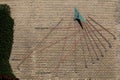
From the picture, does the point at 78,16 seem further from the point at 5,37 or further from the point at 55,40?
the point at 5,37

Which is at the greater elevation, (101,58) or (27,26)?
(27,26)

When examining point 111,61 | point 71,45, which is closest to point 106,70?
point 111,61

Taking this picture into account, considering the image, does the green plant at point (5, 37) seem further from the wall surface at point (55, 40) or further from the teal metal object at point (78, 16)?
the teal metal object at point (78, 16)

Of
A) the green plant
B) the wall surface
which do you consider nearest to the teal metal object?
the wall surface

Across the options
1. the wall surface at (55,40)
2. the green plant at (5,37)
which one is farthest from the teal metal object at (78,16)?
the green plant at (5,37)

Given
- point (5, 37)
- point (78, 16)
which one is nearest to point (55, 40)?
point (78, 16)

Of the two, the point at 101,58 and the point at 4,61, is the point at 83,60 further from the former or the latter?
the point at 4,61

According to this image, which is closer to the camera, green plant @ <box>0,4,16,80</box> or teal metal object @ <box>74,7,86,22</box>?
green plant @ <box>0,4,16,80</box>

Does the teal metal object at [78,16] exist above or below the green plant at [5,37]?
above

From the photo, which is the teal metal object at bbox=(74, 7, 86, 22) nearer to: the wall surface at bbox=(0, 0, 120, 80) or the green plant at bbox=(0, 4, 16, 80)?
the wall surface at bbox=(0, 0, 120, 80)
